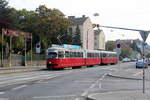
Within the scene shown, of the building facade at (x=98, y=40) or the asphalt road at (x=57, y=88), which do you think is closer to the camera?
the asphalt road at (x=57, y=88)

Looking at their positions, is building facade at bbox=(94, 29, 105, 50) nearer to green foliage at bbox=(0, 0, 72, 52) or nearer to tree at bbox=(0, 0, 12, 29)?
green foliage at bbox=(0, 0, 72, 52)

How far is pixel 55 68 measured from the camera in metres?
48.7

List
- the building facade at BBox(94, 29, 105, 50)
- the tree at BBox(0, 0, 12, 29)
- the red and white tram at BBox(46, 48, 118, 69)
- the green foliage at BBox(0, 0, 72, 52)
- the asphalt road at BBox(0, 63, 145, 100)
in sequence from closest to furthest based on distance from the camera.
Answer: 1. the asphalt road at BBox(0, 63, 145, 100)
2. the red and white tram at BBox(46, 48, 118, 69)
3. the tree at BBox(0, 0, 12, 29)
4. the green foliage at BBox(0, 0, 72, 52)
5. the building facade at BBox(94, 29, 105, 50)

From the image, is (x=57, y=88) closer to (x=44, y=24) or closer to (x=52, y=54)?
(x=52, y=54)

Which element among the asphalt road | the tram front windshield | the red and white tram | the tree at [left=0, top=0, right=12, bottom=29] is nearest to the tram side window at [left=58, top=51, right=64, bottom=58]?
the red and white tram

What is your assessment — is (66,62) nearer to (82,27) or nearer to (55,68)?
(55,68)

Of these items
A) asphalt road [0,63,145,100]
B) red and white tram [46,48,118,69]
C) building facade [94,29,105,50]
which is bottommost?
asphalt road [0,63,145,100]

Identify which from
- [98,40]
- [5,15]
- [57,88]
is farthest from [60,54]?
[98,40]

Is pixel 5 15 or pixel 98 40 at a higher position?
pixel 5 15

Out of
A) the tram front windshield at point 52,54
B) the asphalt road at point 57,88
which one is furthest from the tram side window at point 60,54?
the asphalt road at point 57,88

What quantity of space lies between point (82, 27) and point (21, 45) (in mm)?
57515

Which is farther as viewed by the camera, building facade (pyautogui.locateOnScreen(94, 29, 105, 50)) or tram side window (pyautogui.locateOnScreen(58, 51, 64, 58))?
building facade (pyautogui.locateOnScreen(94, 29, 105, 50))

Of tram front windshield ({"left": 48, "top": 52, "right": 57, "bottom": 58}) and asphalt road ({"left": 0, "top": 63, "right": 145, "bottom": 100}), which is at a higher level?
tram front windshield ({"left": 48, "top": 52, "right": 57, "bottom": 58})

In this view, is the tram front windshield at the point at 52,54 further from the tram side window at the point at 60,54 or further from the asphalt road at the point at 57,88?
the asphalt road at the point at 57,88
